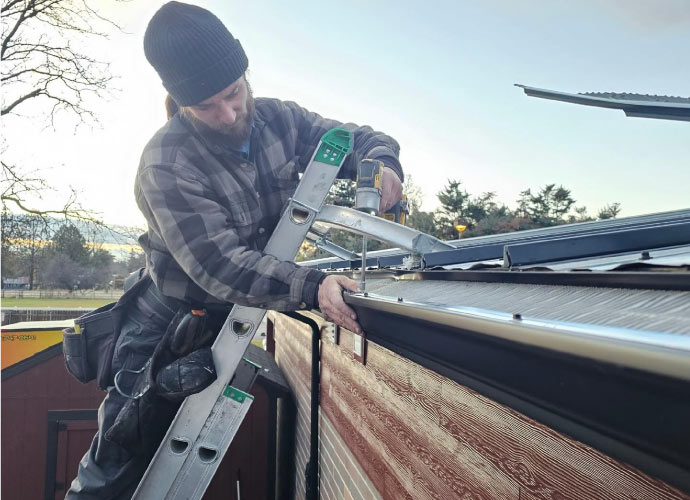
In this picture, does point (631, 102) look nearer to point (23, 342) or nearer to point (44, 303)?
point (23, 342)

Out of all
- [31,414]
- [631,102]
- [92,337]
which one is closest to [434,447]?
[631,102]

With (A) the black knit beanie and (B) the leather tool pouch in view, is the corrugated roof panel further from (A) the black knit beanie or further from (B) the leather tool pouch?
(B) the leather tool pouch

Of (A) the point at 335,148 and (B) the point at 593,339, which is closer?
(B) the point at 593,339

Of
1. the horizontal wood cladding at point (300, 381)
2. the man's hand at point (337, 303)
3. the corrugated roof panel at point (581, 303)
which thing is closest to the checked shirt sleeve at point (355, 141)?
the man's hand at point (337, 303)

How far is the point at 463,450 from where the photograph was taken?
1.39 m

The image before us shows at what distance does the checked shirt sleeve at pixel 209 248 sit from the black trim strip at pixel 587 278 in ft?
2.04

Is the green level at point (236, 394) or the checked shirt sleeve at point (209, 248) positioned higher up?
the checked shirt sleeve at point (209, 248)

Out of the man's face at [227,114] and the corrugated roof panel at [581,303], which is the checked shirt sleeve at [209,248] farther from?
the corrugated roof panel at [581,303]

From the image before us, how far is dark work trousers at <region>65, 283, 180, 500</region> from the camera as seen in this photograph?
7.28 ft

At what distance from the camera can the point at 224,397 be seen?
222 cm

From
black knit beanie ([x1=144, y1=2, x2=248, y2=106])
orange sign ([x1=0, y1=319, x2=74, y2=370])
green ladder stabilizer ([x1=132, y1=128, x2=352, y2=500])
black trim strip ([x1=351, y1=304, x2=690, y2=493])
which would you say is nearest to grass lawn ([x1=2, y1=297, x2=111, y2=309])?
orange sign ([x1=0, y1=319, x2=74, y2=370])

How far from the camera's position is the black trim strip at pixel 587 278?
83 cm

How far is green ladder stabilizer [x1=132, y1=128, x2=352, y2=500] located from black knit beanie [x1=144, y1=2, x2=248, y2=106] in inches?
21.6

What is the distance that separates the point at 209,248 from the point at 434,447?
115 cm
